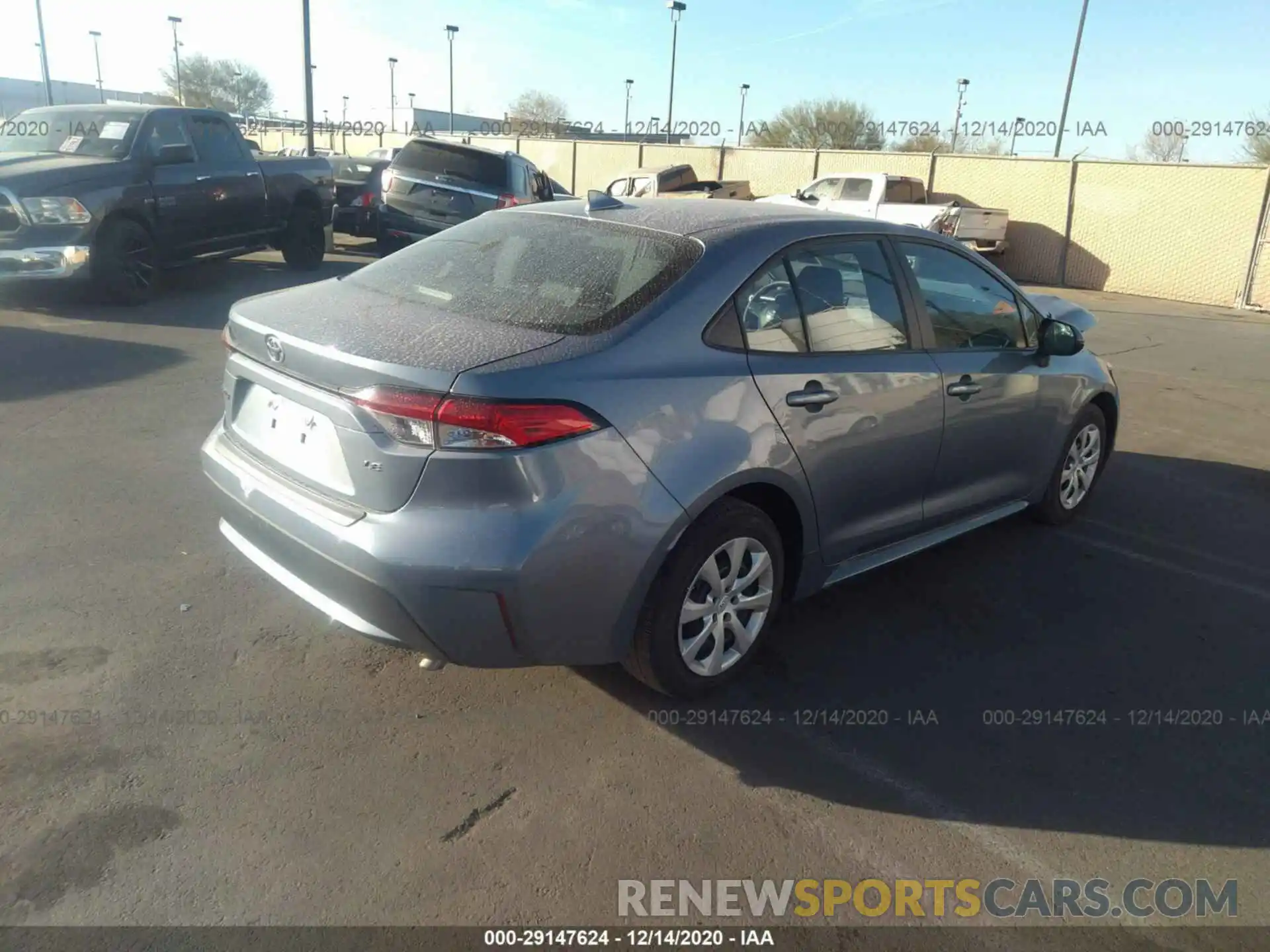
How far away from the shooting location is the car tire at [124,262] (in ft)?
29.9

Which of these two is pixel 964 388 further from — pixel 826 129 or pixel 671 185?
pixel 826 129

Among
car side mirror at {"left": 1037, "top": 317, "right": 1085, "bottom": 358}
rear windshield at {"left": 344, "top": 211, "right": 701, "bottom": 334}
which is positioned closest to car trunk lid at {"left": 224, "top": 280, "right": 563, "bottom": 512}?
rear windshield at {"left": 344, "top": 211, "right": 701, "bottom": 334}

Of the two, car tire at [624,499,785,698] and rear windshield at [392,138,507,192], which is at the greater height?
rear windshield at [392,138,507,192]

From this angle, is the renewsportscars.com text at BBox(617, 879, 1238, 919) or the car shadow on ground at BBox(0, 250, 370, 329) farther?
the car shadow on ground at BBox(0, 250, 370, 329)

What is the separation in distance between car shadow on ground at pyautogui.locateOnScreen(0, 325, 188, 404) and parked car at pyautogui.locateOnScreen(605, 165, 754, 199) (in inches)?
594

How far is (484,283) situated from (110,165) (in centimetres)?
768

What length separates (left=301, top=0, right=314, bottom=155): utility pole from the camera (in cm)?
1956

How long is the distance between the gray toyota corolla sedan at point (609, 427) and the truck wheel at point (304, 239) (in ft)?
29.9

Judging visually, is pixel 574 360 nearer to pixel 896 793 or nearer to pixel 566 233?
pixel 566 233

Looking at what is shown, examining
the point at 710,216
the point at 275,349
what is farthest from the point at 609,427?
the point at 710,216

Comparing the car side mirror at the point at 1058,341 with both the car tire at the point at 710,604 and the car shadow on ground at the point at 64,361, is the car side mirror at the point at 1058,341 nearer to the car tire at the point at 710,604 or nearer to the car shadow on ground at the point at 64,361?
the car tire at the point at 710,604

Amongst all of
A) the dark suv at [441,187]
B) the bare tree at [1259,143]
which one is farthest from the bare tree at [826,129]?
the dark suv at [441,187]

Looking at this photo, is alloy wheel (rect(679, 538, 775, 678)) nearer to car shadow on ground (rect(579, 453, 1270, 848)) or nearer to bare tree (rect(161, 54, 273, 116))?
car shadow on ground (rect(579, 453, 1270, 848))

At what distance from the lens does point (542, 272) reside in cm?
343
